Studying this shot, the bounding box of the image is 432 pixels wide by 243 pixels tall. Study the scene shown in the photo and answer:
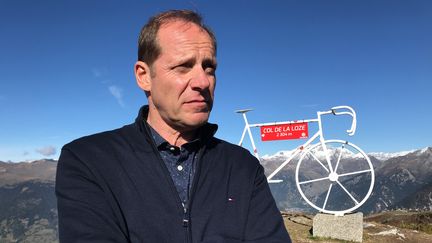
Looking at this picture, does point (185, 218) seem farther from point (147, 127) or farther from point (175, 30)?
point (175, 30)

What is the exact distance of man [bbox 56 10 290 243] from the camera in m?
2.13

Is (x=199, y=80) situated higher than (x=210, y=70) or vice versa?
(x=210, y=70)

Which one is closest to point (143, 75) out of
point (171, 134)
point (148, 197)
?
point (171, 134)

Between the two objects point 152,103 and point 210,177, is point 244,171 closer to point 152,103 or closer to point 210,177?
point 210,177

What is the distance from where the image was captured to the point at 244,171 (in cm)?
270

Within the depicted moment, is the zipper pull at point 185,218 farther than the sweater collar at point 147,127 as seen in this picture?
No

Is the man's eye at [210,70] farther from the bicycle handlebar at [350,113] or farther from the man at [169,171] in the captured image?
the bicycle handlebar at [350,113]

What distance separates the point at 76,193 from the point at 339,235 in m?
12.7

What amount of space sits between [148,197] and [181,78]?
76 cm

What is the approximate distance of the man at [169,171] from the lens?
7.00 ft

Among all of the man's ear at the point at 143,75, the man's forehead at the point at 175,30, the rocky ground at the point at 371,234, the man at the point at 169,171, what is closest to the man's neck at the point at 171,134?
the man at the point at 169,171

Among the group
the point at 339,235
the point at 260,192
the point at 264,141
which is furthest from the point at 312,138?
the point at 260,192

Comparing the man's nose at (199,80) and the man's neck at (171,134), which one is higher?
the man's nose at (199,80)

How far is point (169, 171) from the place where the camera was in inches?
96.8
